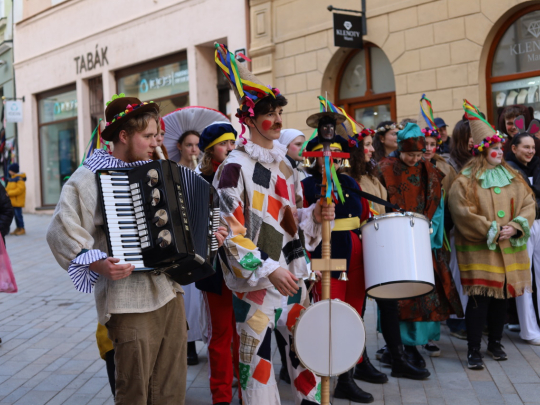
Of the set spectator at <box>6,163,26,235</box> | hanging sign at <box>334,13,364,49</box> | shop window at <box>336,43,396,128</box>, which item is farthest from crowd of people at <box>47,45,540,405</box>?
spectator at <box>6,163,26,235</box>

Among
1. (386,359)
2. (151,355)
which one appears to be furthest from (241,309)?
(386,359)

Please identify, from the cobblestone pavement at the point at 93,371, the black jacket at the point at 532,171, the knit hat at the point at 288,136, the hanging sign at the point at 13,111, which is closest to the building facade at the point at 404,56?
the black jacket at the point at 532,171

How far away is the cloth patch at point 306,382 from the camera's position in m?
3.57

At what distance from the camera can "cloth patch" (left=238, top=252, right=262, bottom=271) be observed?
3.26 meters

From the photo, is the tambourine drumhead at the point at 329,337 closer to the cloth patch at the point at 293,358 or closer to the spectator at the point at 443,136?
the cloth patch at the point at 293,358

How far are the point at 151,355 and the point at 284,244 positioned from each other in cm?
105

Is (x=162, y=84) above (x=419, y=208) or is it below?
above

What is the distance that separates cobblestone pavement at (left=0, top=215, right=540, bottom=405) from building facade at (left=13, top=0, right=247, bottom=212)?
8151 mm

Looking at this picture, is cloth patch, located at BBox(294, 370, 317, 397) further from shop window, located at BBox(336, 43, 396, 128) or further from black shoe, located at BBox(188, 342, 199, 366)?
shop window, located at BBox(336, 43, 396, 128)

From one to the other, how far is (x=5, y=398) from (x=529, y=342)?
4382 mm

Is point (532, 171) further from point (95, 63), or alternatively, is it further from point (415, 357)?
point (95, 63)

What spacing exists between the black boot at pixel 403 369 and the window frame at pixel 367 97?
686 centimetres

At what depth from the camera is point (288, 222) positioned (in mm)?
3609

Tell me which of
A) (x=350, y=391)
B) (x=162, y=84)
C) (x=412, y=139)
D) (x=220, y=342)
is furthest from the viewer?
(x=162, y=84)
